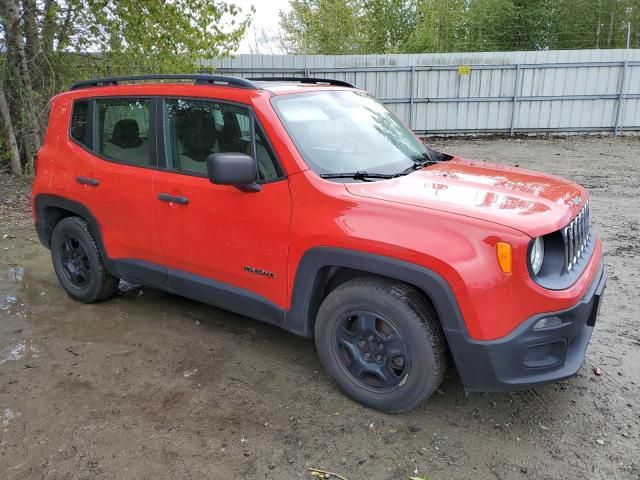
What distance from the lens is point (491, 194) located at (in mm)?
2891

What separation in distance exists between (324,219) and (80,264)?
2.72 metres

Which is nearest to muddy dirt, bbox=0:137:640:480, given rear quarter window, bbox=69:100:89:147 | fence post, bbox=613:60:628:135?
rear quarter window, bbox=69:100:89:147

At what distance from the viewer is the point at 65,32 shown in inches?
361

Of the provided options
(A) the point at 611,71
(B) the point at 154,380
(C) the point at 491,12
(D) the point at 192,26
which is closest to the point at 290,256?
(B) the point at 154,380

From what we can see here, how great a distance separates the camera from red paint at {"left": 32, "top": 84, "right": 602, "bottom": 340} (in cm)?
247

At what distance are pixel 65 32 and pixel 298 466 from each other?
9.20m

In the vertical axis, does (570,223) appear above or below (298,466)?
above

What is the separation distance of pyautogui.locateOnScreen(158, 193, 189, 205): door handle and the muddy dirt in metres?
1.06

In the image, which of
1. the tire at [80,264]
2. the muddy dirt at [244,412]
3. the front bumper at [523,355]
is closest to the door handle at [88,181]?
the tire at [80,264]

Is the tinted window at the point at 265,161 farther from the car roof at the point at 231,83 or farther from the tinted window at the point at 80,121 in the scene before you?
the tinted window at the point at 80,121

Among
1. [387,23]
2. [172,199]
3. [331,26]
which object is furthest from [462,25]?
[172,199]

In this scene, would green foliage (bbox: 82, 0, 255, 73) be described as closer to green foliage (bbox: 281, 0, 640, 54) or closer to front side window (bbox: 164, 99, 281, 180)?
front side window (bbox: 164, 99, 281, 180)

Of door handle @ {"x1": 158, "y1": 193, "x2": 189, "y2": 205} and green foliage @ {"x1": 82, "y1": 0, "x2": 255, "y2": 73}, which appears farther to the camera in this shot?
green foliage @ {"x1": 82, "y1": 0, "x2": 255, "y2": 73}

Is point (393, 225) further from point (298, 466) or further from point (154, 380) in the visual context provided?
point (154, 380)
